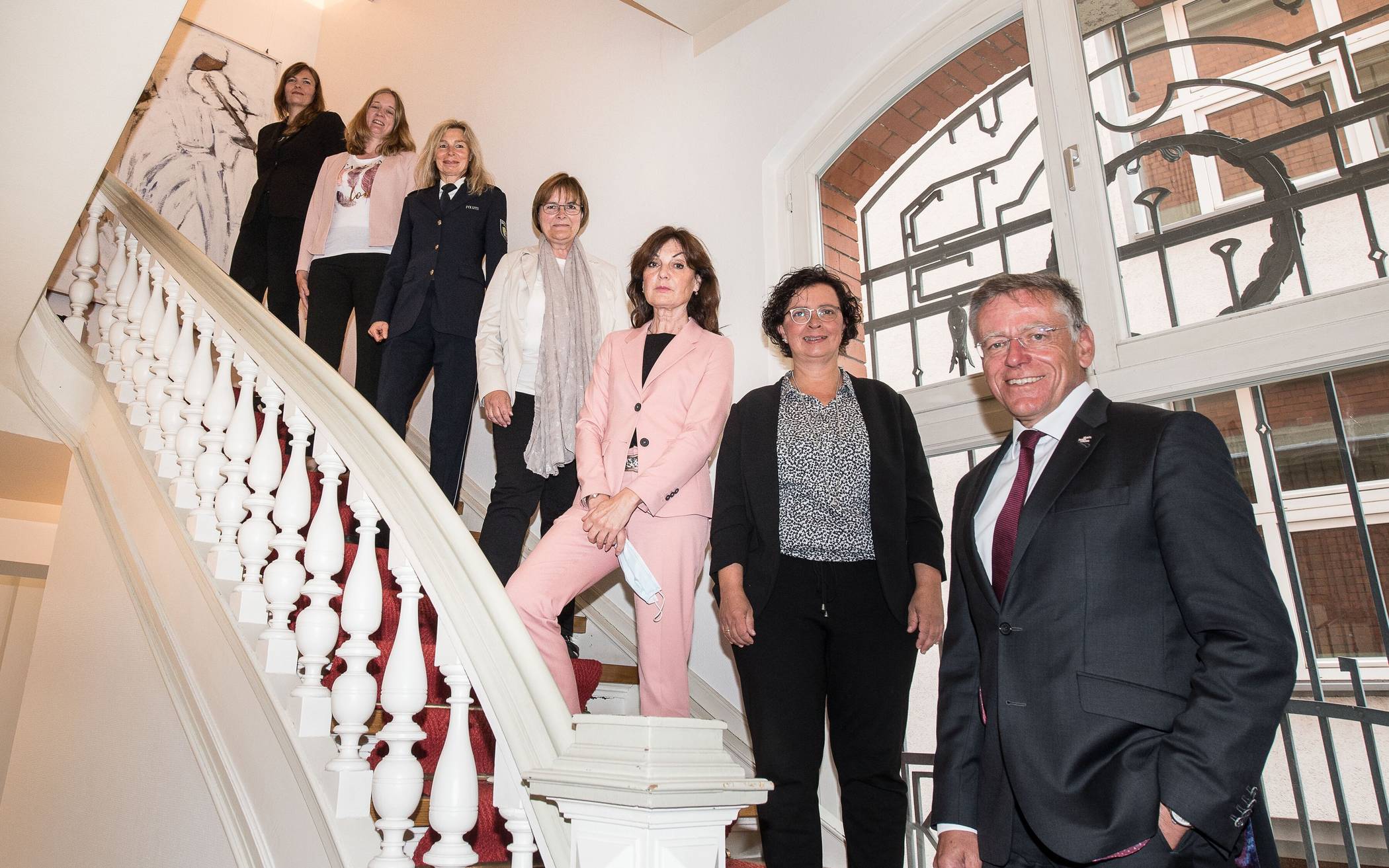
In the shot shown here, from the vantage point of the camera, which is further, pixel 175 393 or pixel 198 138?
pixel 198 138

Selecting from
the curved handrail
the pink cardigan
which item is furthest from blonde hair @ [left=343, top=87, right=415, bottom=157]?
the curved handrail

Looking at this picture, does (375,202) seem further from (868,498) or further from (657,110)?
(868,498)

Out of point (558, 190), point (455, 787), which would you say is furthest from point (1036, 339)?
point (558, 190)

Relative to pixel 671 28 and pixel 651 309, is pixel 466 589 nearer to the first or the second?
pixel 651 309

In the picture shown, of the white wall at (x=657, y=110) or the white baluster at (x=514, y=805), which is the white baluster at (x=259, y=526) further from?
the white wall at (x=657, y=110)

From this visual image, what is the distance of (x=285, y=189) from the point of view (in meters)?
3.97

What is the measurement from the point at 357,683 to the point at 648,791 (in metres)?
0.90

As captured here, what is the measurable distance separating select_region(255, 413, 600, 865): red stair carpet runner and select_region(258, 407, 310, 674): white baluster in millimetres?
116

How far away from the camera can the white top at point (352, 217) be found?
3.68 metres

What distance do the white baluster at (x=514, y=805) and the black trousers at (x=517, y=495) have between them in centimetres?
122

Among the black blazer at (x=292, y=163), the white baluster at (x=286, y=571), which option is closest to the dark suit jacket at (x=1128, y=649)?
the white baluster at (x=286, y=571)

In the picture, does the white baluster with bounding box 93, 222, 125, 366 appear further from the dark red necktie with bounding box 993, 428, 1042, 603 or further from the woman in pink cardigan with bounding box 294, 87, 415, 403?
the dark red necktie with bounding box 993, 428, 1042, 603

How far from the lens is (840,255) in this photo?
3.40 metres

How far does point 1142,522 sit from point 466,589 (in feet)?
3.50
